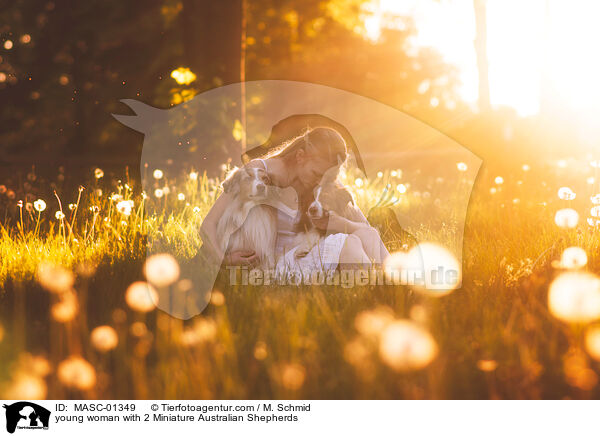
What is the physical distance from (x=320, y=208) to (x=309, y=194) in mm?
196

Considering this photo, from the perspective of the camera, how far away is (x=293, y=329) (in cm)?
268

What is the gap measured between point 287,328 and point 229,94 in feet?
14.4

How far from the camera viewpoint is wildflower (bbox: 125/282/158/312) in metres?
3.09

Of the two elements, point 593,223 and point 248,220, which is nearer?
point 248,220

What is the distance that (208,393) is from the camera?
88.7 inches

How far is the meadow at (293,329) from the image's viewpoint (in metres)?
2.32

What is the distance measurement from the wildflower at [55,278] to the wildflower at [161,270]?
1.63 ft

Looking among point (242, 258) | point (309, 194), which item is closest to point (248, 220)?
point (242, 258)

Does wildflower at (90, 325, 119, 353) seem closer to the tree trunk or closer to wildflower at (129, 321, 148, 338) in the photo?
wildflower at (129, 321, 148, 338)

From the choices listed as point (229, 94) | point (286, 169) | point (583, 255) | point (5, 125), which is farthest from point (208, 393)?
point (5, 125)

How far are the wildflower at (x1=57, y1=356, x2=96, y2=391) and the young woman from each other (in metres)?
1.42

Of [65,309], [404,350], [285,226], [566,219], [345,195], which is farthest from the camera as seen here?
[566,219]

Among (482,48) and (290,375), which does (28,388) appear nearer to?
(290,375)

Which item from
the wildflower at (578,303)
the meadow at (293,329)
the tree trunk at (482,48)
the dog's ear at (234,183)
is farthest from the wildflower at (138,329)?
the tree trunk at (482,48)
